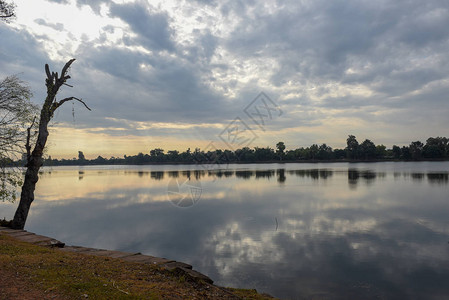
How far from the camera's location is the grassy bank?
740cm

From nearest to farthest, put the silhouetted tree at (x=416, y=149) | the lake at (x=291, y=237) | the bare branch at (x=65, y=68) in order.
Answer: the lake at (x=291, y=237)
the bare branch at (x=65, y=68)
the silhouetted tree at (x=416, y=149)

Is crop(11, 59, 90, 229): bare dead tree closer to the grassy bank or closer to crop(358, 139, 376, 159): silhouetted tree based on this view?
the grassy bank

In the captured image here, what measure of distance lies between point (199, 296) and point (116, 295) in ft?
8.17

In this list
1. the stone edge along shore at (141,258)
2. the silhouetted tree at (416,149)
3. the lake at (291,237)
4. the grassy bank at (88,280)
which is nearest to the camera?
the grassy bank at (88,280)

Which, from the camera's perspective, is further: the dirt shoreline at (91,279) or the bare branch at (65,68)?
the bare branch at (65,68)

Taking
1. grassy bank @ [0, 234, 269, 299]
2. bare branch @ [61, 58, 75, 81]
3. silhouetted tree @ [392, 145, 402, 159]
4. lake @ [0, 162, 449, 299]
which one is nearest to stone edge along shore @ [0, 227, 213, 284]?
grassy bank @ [0, 234, 269, 299]

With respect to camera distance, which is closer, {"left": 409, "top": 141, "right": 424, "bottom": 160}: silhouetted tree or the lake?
the lake

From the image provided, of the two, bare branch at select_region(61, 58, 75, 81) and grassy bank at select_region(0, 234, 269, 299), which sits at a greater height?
bare branch at select_region(61, 58, 75, 81)

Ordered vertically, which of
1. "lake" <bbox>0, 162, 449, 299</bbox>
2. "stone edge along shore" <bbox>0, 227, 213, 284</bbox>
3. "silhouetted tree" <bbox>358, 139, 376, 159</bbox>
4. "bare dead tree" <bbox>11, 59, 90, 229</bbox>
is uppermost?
"silhouetted tree" <bbox>358, 139, 376, 159</bbox>

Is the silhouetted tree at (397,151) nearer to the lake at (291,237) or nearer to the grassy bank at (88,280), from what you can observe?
the lake at (291,237)

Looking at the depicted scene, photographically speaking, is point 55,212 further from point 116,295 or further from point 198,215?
point 116,295

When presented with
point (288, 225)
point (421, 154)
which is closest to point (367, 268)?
point (288, 225)

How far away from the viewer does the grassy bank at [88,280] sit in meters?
7.40

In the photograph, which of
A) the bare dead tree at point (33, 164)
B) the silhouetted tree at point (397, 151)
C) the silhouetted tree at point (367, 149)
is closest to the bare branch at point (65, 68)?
the bare dead tree at point (33, 164)
